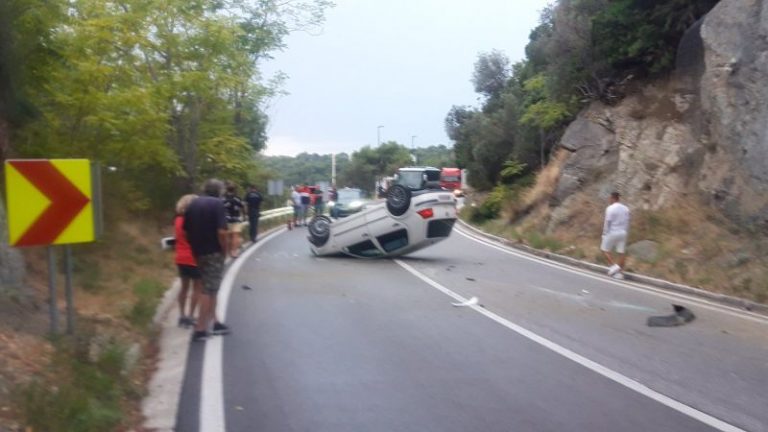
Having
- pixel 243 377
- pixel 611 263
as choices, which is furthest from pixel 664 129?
pixel 243 377

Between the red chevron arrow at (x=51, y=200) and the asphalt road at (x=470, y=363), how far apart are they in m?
1.93

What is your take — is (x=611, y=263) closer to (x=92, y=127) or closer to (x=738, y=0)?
(x=738, y=0)

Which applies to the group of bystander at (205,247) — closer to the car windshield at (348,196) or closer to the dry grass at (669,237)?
the dry grass at (669,237)

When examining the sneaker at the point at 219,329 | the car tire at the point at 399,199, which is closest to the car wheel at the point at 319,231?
the car tire at the point at 399,199

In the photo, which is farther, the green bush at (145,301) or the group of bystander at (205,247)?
the green bush at (145,301)

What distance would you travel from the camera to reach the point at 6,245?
10.6 metres

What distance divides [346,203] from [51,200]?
120 ft

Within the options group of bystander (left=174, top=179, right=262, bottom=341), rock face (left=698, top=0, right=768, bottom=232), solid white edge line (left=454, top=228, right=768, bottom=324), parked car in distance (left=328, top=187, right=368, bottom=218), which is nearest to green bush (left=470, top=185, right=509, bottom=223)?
parked car in distance (left=328, top=187, right=368, bottom=218)

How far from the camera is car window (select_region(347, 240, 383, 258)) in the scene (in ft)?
76.9

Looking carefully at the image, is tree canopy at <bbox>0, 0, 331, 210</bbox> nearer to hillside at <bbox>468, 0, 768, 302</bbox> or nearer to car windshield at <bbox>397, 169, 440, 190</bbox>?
hillside at <bbox>468, 0, 768, 302</bbox>

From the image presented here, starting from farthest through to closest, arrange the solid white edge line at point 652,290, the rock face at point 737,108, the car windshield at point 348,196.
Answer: the car windshield at point 348,196, the rock face at point 737,108, the solid white edge line at point 652,290

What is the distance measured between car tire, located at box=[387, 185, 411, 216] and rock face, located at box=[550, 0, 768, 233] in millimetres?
7219

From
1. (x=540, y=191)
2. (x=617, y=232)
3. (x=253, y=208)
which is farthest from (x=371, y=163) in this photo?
(x=617, y=232)

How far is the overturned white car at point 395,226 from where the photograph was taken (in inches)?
883
